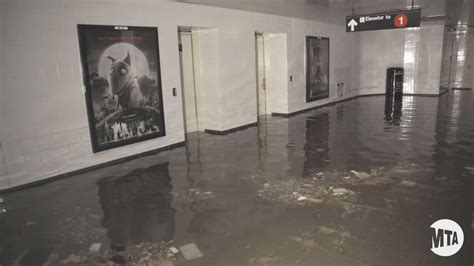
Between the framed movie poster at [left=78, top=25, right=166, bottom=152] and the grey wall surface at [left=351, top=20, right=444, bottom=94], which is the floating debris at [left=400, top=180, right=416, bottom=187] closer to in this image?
the framed movie poster at [left=78, top=25, right=166, bottom=152]

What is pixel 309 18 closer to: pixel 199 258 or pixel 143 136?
pixel 143 136

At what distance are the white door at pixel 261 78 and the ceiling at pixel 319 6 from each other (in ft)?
3.79

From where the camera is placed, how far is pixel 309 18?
965 cm

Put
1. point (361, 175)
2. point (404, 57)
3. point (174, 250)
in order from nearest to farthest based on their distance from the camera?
point (174, 250) → point (361, 175) → point (404, 57)

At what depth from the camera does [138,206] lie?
3947mm

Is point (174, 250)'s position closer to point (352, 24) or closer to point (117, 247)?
point (117, 247)

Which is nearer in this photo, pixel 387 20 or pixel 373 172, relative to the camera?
pixel 373 172

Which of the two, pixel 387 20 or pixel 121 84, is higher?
pixel 387 20

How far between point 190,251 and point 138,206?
1227 millimetres

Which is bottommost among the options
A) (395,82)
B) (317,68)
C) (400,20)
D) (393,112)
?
(393,112)

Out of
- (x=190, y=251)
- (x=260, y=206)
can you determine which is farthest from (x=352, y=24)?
(x=190, y=251)

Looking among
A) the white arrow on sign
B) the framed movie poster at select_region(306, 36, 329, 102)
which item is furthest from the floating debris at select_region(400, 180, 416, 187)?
the framed movie poster at select_region(306, 36, 329, 102)

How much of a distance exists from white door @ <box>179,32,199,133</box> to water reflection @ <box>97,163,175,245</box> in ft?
8.68

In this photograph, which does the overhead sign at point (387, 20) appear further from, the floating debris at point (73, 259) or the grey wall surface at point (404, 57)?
the floating debris at point (73, 259)
